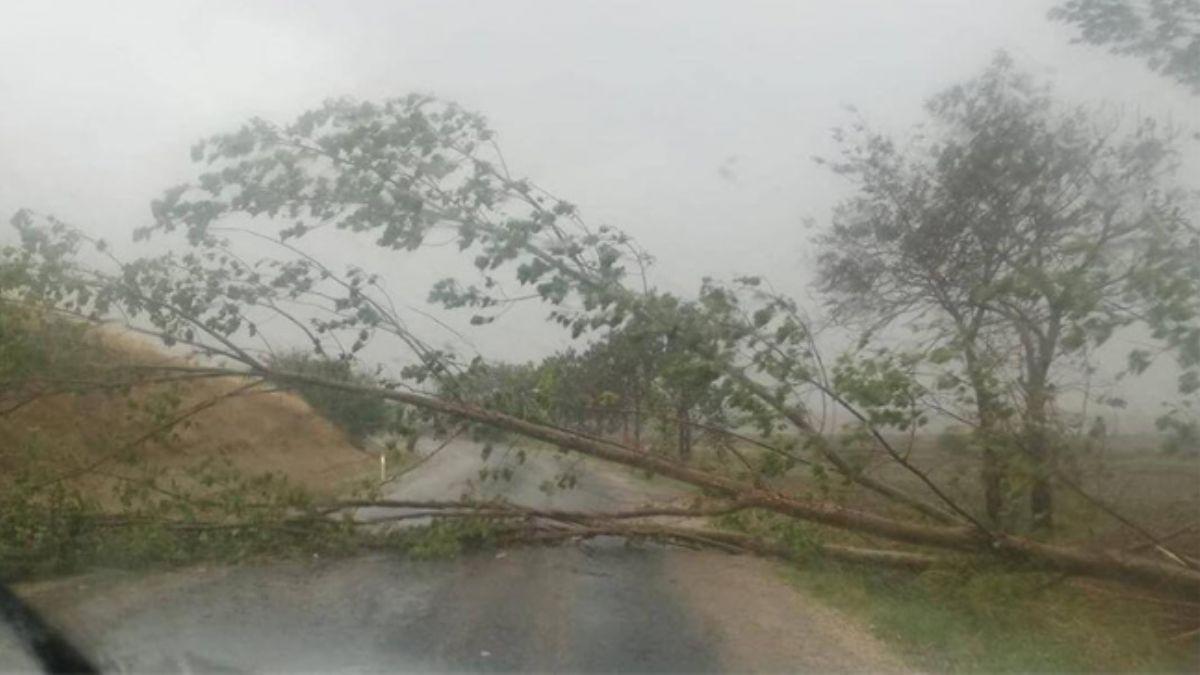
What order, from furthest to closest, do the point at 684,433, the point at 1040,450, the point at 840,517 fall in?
1. the point at 684,433
2. the point at 840,517
3. the point at 1040,450

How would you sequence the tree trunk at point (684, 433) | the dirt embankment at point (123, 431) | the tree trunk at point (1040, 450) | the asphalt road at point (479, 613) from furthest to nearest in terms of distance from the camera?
the tree trunk at point (684, 433) < the dirt embankment at point (123, 431) < the tree trunk at point (1040, 450) < the asphalt road at point (479, 613)

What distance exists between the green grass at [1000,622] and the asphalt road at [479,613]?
378 millimetres

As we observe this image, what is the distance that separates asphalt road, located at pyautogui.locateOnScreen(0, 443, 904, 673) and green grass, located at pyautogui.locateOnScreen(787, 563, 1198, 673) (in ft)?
1.24

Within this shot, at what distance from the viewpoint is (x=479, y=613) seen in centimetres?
1050

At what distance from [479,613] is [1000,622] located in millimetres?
3967

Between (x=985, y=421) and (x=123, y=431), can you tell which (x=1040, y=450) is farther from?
(x=123, y=431)

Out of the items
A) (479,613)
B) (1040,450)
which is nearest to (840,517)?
(1040,450)

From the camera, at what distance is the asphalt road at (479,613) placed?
8602 millimetres

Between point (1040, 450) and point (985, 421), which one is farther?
point (985, 421)

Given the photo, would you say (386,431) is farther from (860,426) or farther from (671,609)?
(860,426)

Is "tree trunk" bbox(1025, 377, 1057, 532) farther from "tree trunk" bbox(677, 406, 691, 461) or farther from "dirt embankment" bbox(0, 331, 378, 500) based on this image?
"dirt embankment" bbox(0, 331, 378, 500)

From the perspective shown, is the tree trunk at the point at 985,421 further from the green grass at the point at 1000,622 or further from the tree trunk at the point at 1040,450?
the green grass at the point at 1000,622

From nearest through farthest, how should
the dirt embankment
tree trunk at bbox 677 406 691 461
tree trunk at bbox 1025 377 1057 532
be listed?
tree trunk at bbox 1025 377 1057 532, the dirt embankment, tree trunk at bbox 677 406 691 461

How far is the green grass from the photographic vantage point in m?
9.62
